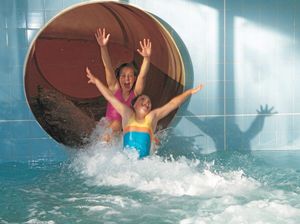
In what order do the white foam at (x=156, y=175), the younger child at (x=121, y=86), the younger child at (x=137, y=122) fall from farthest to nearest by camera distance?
the younger child at (x=121, y=86) → the younger child at (x=137, y=122) → the white foam at (x=156, y=175)

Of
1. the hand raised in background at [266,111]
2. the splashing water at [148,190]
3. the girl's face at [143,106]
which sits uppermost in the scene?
the girl's face at [143,106]

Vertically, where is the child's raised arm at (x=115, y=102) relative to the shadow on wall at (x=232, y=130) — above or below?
above

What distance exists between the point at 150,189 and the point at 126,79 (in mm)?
1608

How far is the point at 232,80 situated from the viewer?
4.38 meters

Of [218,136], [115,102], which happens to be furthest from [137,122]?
[218,136]

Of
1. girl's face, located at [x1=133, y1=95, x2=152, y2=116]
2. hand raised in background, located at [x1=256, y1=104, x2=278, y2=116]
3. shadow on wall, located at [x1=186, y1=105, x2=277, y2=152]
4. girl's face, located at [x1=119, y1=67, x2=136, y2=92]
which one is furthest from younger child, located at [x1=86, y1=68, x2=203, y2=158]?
hand raised in background, located at [x1=256, y1=104, x2=278, y2=116]

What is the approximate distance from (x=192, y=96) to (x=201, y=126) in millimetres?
313

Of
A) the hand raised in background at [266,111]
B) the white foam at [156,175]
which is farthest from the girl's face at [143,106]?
the hand raised in background at [266,111]

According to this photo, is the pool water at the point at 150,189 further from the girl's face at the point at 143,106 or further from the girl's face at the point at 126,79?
the girl's face at the point at 126,79

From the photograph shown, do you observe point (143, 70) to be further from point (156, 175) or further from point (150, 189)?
point (150, 189)

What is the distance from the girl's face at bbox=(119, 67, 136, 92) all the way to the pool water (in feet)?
2.15

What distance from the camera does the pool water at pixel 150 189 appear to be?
249 cm

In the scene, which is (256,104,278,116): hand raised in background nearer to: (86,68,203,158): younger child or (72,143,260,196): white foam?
(72,143,260,196): white foam

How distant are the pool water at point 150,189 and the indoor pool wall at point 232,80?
272 mm
